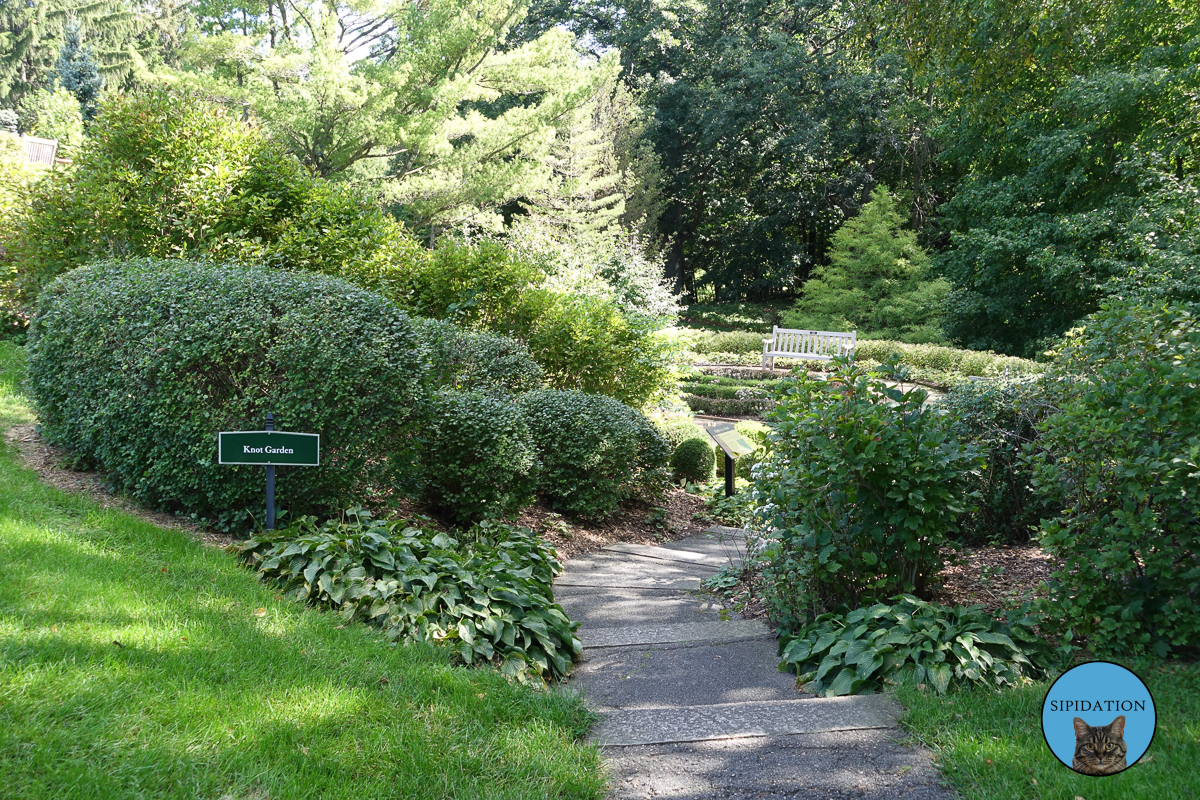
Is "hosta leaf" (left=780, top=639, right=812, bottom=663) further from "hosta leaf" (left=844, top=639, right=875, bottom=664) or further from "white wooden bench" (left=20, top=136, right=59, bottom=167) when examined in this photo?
"white wooden bench" (left=20, top=136, right=59, bottom=167)

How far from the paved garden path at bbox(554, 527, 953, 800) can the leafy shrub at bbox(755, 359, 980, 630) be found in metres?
0.52

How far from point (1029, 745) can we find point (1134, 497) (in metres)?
1.38

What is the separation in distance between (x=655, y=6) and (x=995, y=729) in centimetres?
3282

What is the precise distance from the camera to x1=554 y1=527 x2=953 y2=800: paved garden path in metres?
2.40

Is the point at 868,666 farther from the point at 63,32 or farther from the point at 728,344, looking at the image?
the point at 63,32

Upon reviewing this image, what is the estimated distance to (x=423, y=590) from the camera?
3859 millimetres

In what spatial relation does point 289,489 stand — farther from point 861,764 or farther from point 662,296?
point 662,296

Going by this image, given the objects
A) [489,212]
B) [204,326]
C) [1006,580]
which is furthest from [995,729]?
[489,212]

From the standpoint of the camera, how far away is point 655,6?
30734 millimetres

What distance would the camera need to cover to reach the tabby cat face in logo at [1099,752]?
1946 mm

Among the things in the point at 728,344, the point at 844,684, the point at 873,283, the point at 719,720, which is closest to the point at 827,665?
the point at 844,684

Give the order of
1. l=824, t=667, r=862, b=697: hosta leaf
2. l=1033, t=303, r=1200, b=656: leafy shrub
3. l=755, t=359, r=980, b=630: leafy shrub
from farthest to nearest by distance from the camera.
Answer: l=755, t=359, r=980, b=630: leafy shrub
l=824, t=667, r=862, b=697: hosta leaf
l=1033, t=303, r=1200, b=656: leafy shrub

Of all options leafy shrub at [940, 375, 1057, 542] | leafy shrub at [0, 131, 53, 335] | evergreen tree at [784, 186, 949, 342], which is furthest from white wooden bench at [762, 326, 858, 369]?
leafy shrub at [0, 131, 53, 335]

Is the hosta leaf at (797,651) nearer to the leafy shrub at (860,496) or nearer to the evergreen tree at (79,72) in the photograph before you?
the leafy shrub at (860,496)
